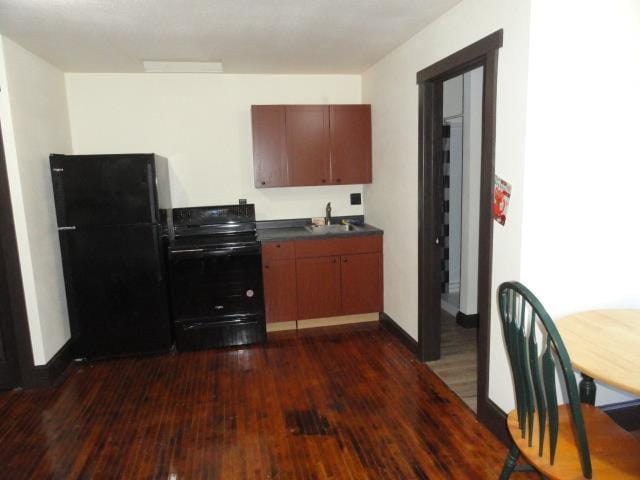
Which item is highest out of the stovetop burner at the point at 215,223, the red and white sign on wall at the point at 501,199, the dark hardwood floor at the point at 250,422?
the red and white sign on wall at the point at 501,199

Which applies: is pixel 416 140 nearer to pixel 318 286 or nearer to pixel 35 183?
pixel 318 286

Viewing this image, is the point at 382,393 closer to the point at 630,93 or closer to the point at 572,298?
the point at 572,298

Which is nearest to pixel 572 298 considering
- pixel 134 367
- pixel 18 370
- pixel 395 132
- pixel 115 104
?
pixel 395 132

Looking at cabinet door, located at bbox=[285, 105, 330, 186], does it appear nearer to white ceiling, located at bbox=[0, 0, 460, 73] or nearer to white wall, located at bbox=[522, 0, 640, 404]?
white ceiling, located at bbox=[0, 0, 460, 73]

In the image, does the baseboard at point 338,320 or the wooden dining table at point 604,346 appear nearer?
the wooden dining table at point 604,346

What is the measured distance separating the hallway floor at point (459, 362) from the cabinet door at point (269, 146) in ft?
6.26

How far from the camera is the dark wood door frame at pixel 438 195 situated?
220cm

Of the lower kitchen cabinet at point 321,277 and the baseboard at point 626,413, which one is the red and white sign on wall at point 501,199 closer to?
the baseboard at point 626,413

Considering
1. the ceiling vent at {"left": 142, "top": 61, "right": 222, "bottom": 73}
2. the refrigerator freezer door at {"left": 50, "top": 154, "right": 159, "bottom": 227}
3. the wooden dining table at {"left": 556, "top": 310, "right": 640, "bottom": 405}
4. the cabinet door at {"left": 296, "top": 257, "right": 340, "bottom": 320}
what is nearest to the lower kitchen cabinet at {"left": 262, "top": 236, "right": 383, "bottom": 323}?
the cabinet door at {"left": 296, "top": 257, "right": 340, "bottom": 320}

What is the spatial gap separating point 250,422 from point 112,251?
1.65 metres

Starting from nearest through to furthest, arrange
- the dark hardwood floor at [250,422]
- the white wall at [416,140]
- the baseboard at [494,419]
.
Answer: the white wall at [416,140] → the dark hardwood floor at [250,422] → the baseboard at [494,419]

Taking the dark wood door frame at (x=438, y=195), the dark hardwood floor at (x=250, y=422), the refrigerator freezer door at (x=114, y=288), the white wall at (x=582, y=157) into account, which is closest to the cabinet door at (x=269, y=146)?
the refrigerator freezer door at (x=114, y=288)

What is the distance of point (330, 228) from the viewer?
409cm

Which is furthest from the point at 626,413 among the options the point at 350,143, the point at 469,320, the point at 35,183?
the point at 35,183
